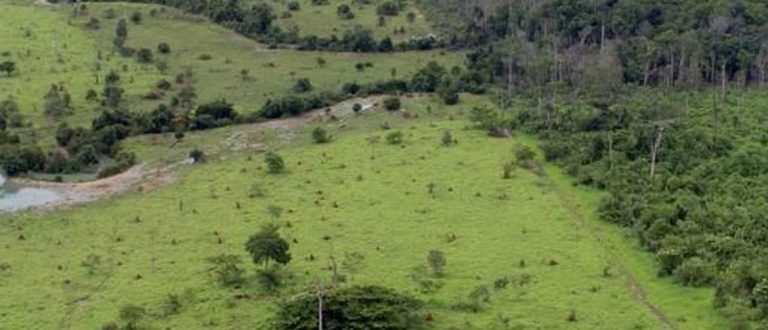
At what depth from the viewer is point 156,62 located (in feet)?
313

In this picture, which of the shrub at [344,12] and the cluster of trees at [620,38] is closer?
the cluster of trees at [620,38]

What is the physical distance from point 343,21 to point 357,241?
56.5 meters

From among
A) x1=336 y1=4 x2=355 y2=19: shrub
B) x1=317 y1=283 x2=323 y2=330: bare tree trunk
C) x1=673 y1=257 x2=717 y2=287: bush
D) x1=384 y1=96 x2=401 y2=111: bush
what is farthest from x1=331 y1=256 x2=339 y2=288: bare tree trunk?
x1=336 y1=4 x2=355 y2=19: shrub

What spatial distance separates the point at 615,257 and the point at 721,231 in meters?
5.33

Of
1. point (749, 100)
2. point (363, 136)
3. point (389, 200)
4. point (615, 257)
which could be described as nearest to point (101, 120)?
point (363, 136)

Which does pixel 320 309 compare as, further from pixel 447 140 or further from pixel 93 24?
pixel 93 24

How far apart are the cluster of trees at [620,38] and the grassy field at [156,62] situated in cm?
685

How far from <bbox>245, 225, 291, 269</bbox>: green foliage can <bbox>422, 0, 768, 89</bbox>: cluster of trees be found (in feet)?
133

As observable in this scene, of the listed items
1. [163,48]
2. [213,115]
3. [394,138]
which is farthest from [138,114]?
[163,48]

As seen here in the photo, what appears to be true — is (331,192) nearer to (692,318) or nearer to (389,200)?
(389,200)

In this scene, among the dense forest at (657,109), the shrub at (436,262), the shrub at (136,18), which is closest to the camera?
the shrub at (436,262)

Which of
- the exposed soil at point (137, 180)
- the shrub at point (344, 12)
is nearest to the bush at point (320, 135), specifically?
the exposed soil at point (137, 180)

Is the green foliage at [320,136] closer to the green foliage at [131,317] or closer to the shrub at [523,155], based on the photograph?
the shrub at [523,155]

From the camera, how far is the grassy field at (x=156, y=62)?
8638cm
